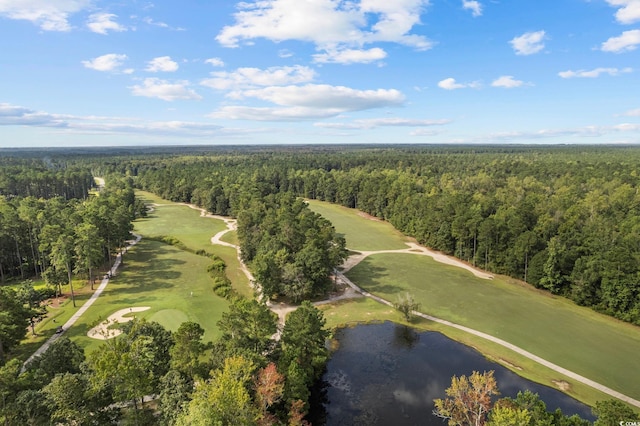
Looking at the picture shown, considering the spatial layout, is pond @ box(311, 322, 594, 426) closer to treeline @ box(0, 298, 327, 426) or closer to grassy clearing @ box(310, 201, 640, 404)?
grassy clearing @ box(310, 201, 640, 404)

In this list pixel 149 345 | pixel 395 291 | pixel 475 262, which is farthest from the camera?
pixel 475 262

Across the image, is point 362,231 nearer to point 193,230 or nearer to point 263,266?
point 193,230

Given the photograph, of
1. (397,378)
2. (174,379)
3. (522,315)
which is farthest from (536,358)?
(174,379)

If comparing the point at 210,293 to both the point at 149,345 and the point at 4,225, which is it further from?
the point at 4,225

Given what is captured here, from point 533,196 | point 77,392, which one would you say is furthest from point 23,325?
point 533,196

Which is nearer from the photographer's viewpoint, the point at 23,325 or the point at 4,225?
the point at 23,325

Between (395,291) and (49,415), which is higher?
(49,415)

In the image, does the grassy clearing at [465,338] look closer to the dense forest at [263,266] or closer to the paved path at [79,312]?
the dense forest at [263,266]
